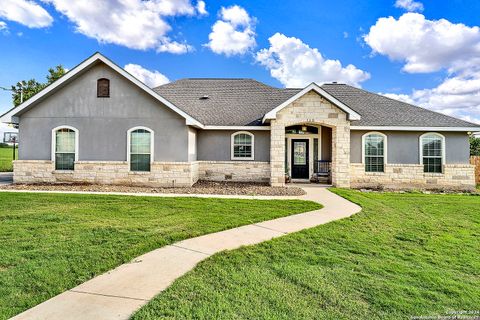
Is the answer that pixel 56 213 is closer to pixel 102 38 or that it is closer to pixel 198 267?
pixel 198 267

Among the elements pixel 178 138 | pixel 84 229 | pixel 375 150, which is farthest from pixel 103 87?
pixel 375 150

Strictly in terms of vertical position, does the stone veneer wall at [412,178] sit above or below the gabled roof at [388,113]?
below

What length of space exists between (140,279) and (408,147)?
578 inches

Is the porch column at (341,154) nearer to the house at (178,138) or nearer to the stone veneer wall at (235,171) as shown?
the house at (178,138)

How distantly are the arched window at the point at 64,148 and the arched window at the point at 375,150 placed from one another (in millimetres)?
14849

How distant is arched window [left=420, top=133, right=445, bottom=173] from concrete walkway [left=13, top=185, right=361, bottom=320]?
1102 cm

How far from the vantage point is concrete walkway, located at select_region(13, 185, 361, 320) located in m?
2.80

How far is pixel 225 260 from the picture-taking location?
4.16 m

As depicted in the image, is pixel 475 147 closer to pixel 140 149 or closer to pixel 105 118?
pixel 140 149

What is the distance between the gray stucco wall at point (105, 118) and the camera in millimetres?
12727

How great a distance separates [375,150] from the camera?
1396cm

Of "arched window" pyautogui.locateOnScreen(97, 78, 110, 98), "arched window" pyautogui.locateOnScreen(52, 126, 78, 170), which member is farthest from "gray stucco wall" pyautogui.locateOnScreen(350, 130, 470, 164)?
"arched window" pyautogui.locateOnScreen(52, 126, 78, 170)

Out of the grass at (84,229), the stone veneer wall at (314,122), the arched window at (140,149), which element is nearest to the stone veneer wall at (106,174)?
the arched window at (140,149)

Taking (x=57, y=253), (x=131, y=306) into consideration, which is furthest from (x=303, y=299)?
(x=57, y=253)
